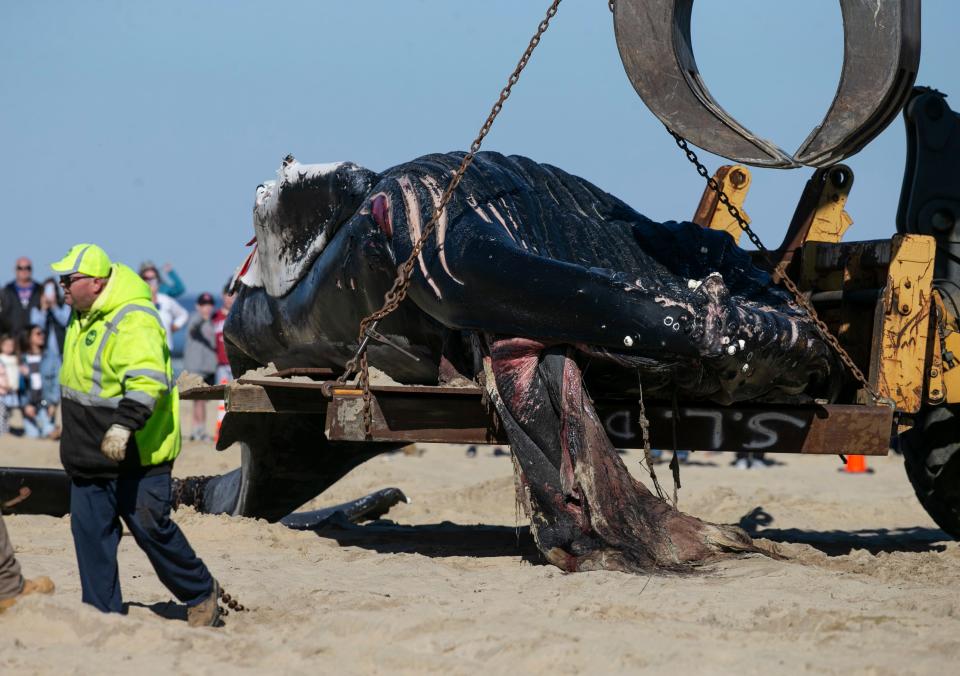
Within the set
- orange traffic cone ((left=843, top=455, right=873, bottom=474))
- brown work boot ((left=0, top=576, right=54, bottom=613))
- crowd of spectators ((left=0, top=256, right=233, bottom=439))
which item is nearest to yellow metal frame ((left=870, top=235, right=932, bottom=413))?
brown work boot ((left=0, top=576, right=54, bottom=613))

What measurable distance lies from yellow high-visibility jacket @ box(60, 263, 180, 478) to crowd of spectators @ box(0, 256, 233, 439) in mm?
8952

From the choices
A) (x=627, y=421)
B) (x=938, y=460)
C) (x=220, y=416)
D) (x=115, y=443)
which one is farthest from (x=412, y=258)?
(x=220, y=416)

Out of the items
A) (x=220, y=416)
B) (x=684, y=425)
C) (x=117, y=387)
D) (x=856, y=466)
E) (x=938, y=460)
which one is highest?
(x=117, y=387)

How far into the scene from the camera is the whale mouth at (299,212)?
7.10 metres

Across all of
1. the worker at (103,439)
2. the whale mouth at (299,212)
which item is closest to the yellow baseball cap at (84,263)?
the worker at (103,439)

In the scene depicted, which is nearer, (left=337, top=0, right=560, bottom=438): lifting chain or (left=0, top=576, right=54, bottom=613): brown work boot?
(left=0, top=576, right=54, bottom=613): brown work boot

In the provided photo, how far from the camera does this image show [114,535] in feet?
15.5

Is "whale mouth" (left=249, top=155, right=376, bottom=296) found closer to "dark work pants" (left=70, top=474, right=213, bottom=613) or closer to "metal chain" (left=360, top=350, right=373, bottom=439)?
"metal chain" (left=360, top=350, right=373, bottom=439)

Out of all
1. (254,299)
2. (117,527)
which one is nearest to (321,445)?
(254,299)

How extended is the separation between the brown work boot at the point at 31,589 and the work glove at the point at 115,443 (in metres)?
0.61

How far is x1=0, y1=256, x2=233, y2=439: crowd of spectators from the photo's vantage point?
1428 cm

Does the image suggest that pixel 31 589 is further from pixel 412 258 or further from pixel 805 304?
pixel 805 304

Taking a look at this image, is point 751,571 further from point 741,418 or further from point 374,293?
point 374,293

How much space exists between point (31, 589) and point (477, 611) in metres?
1.59
